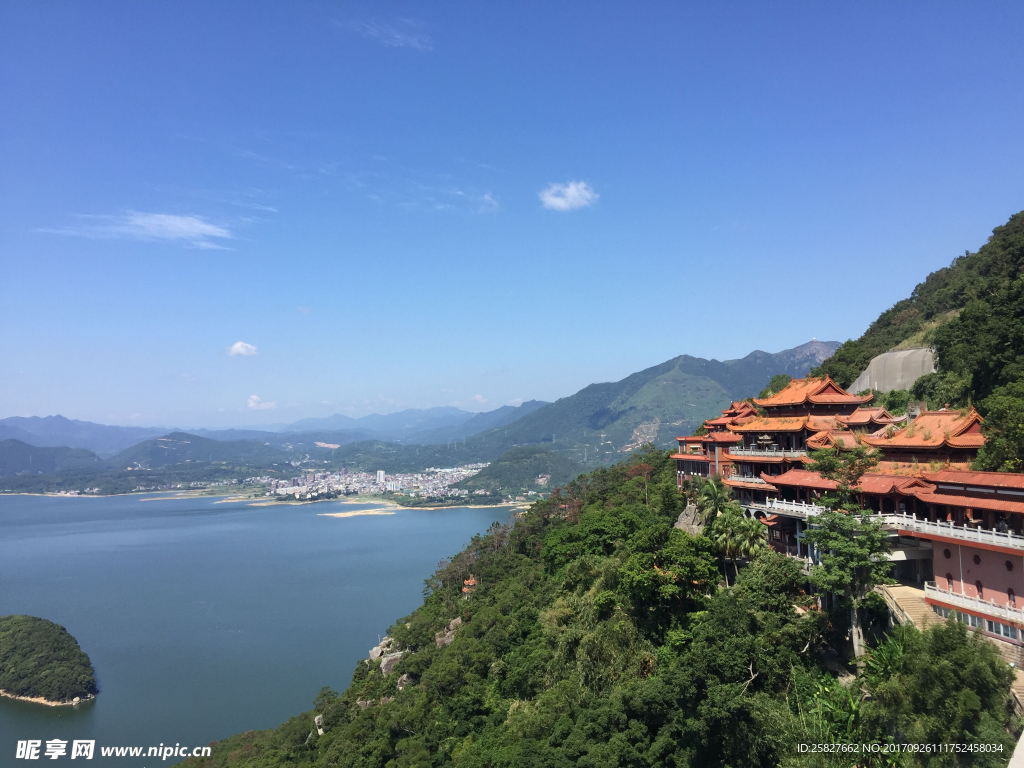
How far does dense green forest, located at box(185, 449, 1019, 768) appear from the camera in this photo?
8695 millimetres

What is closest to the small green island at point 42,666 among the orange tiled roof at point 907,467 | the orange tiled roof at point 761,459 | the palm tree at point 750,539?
the orange tiled roof at point 761,459

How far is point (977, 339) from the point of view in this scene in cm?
1794

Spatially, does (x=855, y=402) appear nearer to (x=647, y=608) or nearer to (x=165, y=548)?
(x=647, y=608)

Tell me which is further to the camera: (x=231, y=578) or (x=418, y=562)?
(x=418, y=562)

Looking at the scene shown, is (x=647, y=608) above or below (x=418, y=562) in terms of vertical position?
above

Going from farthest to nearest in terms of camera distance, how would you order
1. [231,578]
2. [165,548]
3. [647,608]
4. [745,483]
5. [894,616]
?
[165,548] → [231,578] → [745,483] → [647,608] → [894,616]

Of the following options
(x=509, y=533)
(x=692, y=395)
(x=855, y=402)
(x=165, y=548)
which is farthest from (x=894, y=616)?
(x=692, y=395)

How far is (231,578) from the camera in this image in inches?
2261

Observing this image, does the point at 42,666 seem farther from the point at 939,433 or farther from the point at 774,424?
the point at 939,433

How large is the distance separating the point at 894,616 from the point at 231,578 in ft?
192

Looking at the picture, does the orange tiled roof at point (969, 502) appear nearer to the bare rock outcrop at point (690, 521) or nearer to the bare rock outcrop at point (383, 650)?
the bare rock outcrop at point (690, 521)

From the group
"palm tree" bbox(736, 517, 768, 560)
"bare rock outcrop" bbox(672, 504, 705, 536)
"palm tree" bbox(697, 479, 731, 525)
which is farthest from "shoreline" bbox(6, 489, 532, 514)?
"palm tree" bbox(736, 517, 768, 560)

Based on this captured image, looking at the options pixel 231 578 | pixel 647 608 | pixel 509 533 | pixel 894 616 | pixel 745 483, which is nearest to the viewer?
pixel 894 616

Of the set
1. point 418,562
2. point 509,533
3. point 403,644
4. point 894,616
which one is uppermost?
point 894,616
